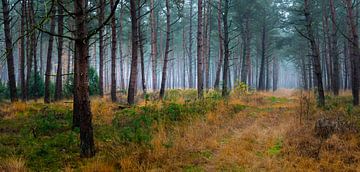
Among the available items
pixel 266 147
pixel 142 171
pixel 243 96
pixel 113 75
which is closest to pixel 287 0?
pixel 243 96

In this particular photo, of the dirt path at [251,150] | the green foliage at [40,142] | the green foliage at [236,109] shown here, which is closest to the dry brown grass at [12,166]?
the green foliage at [40,142]

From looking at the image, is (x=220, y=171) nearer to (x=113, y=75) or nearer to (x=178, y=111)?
(x=178, y=111)

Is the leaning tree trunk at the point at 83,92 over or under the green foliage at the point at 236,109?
over

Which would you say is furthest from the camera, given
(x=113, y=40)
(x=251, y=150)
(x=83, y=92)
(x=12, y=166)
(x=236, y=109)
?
(x=113, y=40)

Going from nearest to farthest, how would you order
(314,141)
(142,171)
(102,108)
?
(142,171) → (314,141) → (102,108)

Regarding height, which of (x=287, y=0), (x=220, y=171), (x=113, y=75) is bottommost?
(x=220, y=171)

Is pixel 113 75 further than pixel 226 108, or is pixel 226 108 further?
pixel 113 75

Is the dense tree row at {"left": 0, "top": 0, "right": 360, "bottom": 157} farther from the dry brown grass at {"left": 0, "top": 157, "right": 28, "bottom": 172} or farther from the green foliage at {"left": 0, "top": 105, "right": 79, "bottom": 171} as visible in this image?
the dry brown grass at {"left": 0, "top": 157, "right": 28, "bottom": 172}

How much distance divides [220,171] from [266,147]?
74.9 inches

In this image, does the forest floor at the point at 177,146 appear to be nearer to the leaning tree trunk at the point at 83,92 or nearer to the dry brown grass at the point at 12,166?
the dry brown grass at the point at 12,166

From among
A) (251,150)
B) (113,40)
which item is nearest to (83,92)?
(251,150)

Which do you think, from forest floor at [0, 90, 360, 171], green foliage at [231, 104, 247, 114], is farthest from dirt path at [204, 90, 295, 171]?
green foliage at [231, 104, 247, 114]

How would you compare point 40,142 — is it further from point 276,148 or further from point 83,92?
point 276,148

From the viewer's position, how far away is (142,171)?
481cm
